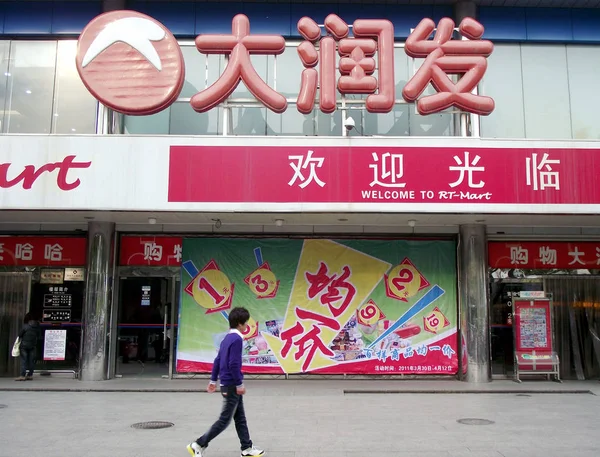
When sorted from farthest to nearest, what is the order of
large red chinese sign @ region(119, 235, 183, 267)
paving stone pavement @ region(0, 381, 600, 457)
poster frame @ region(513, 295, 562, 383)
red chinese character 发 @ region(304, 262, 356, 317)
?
large red chinese sign @ region(119, 235, 183, 267) → red chinese character 发 @ region(304, 262, 356, 317) → poster frame @ region(513, 295, 562, 383) → paving stone pavement @ region(0, 381, 600, 457)

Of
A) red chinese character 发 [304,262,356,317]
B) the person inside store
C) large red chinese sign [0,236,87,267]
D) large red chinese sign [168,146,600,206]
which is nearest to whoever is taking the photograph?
large red chinese sign [168,146,600,206]

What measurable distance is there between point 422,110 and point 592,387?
7.22 m

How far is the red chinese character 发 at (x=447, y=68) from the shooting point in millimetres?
12297

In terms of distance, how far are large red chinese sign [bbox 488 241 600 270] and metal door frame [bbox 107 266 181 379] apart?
766cm

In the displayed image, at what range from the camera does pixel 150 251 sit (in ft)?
46.2

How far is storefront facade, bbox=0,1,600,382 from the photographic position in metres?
11.7

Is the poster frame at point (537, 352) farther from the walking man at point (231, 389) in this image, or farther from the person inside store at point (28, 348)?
the person inside store at point (28, 348)

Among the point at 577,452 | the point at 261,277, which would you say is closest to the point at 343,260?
the point at 261,277

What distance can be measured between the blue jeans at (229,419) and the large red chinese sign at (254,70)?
275 inches

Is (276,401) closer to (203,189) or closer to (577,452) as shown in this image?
(203,189)

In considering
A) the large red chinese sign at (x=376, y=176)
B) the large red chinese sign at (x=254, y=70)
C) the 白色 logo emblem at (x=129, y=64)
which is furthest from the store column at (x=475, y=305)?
the 白色 logo emblem at (x=129, y=64)

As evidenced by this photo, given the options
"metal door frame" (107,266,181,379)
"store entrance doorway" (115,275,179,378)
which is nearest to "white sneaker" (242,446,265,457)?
"metal door frame" (107,266,181,379)

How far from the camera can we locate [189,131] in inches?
566

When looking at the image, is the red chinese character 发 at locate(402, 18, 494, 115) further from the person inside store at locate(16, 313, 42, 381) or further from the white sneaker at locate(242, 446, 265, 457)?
the person inside store at locate(16, 313, 42, 381)
